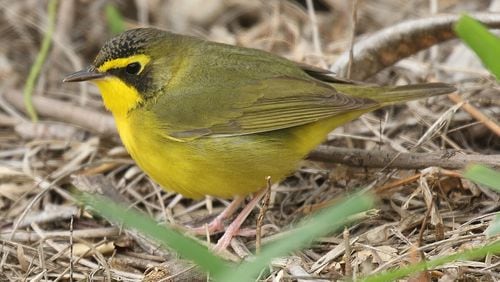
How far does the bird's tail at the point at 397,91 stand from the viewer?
444cm

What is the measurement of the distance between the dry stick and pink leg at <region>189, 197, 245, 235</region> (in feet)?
3.64

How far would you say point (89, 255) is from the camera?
4340 millimetres

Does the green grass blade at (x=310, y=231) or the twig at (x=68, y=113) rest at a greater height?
the green grass blade at (x=310, y=231)

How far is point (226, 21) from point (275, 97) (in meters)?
2.80

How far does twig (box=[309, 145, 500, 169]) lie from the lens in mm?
4102

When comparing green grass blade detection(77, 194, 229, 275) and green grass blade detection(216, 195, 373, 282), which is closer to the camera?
green grass blade detection(77, 194, 229, 275)

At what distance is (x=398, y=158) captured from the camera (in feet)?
14.3

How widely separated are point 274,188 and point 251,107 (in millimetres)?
653

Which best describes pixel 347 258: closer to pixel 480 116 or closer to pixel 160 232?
pixel 160 232

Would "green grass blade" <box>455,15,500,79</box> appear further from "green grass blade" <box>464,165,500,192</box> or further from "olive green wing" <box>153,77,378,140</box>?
"olive green wing" <box>153,77,378,140</box>

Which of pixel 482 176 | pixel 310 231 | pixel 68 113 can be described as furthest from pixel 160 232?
pixel 68 113

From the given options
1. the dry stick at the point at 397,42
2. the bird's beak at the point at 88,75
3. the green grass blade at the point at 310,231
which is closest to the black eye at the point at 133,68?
the bird's beak at the point at 88,75

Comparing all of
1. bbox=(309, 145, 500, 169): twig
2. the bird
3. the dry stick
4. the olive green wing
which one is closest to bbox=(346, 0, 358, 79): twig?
the dry stick

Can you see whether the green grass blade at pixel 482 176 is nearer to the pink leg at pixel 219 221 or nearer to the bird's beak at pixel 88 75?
the pink leg at pixel 219 221
